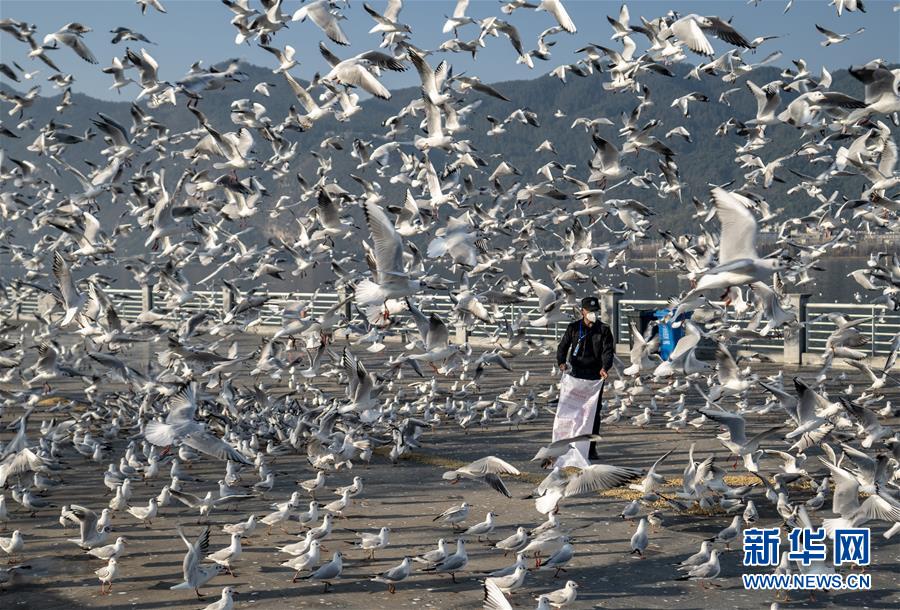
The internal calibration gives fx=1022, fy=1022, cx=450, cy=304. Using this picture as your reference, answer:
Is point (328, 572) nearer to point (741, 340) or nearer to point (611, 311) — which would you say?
point (741, 340)

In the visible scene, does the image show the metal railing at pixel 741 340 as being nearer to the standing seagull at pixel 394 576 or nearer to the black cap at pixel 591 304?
the black cap at pixel 591 304

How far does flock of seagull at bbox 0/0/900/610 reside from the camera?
29.2 ft

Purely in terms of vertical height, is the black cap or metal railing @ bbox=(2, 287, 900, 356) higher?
the black cap

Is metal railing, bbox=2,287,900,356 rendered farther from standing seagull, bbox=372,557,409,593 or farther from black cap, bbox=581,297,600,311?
standing seagull, bbox=372,557,409,593

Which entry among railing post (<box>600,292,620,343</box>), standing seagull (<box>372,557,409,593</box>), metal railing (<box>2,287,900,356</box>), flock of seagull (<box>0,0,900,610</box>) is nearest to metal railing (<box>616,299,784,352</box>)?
metal railing (<box>2,287,900,356</box>)

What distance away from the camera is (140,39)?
16.4 metres

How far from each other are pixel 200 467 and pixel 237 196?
5084 millimetres

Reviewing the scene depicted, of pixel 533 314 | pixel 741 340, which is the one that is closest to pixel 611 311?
pixel 533 314

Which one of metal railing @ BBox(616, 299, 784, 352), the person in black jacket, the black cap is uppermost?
the black cap

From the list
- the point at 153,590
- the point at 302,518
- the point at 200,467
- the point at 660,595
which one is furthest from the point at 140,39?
the point at 660,595

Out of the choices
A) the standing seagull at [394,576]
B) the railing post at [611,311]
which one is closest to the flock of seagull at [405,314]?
the standing seagull at [394,576]

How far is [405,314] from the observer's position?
571 inches

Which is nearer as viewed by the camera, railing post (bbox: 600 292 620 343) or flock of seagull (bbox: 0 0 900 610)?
flock of seagull (bbox: 0 0 900 610)

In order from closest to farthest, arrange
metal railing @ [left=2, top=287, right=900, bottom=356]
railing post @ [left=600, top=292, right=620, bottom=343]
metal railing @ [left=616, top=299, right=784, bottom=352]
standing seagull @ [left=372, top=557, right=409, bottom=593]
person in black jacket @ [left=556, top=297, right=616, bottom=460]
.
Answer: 1. standing seagull @ [left=372, top=557, right=409, bottom=593]
2. person in black jacket @ [left=556, top=297, right=616, bottom=460]
3. metal railing @ [left=2, top=287, right=900, bottom=356]
4. metal railing @ [left=616, top=299, right=784, bottom=352]
5. railing post @ [left=600, top=292, right=620, bottom=343]
